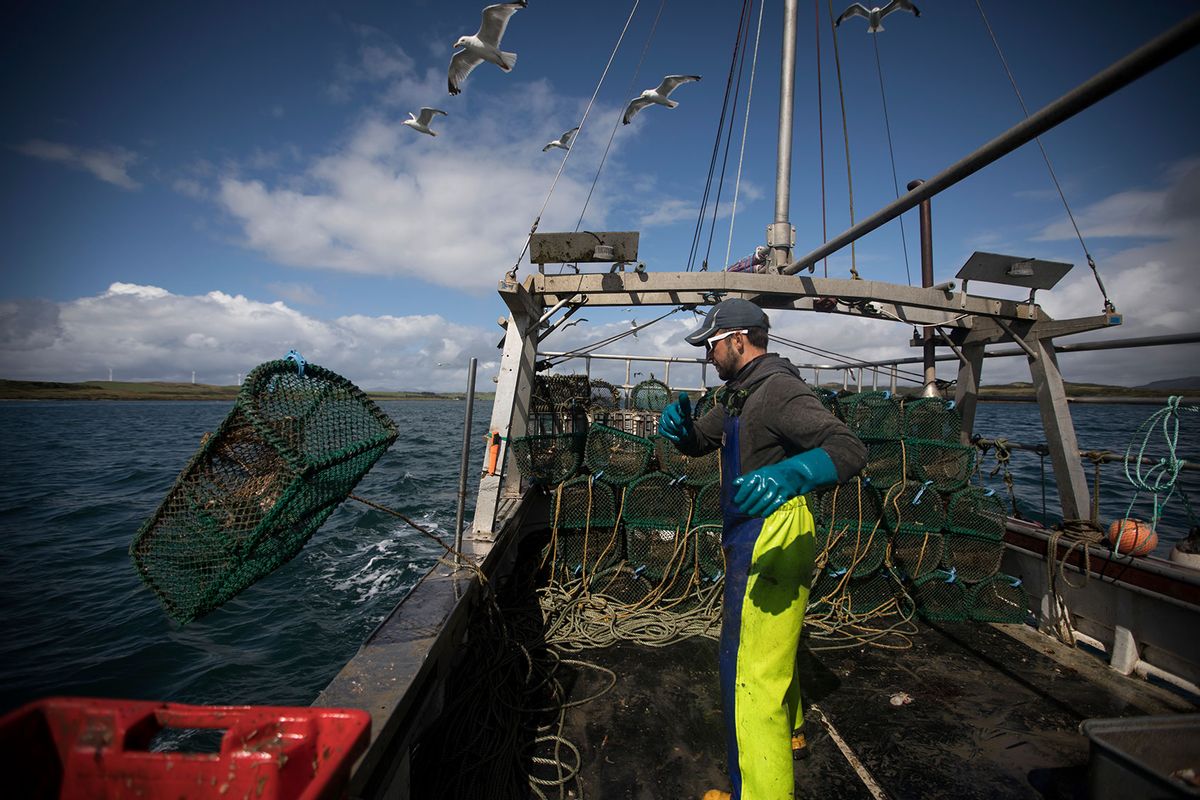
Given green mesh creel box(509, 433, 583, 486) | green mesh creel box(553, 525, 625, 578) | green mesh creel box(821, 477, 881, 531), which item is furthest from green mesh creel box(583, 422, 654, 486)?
green mesh creel box(821, 477, 881, 531)

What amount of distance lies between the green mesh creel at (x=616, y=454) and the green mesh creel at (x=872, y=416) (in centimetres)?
216

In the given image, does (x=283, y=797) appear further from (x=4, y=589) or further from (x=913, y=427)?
(x=4, y=589)

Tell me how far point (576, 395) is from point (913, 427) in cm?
464

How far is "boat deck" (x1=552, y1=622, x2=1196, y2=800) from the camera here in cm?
269

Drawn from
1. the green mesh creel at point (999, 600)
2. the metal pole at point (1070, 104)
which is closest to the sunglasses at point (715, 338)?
the metal pole at point (1070, 104)

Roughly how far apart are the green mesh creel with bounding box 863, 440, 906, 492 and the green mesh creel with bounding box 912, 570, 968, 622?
0.93 metres

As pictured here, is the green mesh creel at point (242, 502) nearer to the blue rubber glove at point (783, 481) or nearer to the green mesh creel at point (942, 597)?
the blue rubber glove at point (783, 481)

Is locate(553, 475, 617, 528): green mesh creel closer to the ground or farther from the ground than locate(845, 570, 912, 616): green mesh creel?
farther from the ground

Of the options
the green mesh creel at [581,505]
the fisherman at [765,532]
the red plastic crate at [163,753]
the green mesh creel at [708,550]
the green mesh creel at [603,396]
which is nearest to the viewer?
the red plastic crate at [163,753]

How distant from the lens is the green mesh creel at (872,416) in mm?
5062

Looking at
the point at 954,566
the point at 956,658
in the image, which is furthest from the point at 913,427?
the point at 956,658

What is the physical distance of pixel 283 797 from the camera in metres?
1.27

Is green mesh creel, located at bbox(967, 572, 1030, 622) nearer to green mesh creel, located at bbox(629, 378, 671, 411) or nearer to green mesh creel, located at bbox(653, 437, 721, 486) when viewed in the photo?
green mesh creel, located at bbox(653, 437, 721, 486)

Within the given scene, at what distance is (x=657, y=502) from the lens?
480 cm
